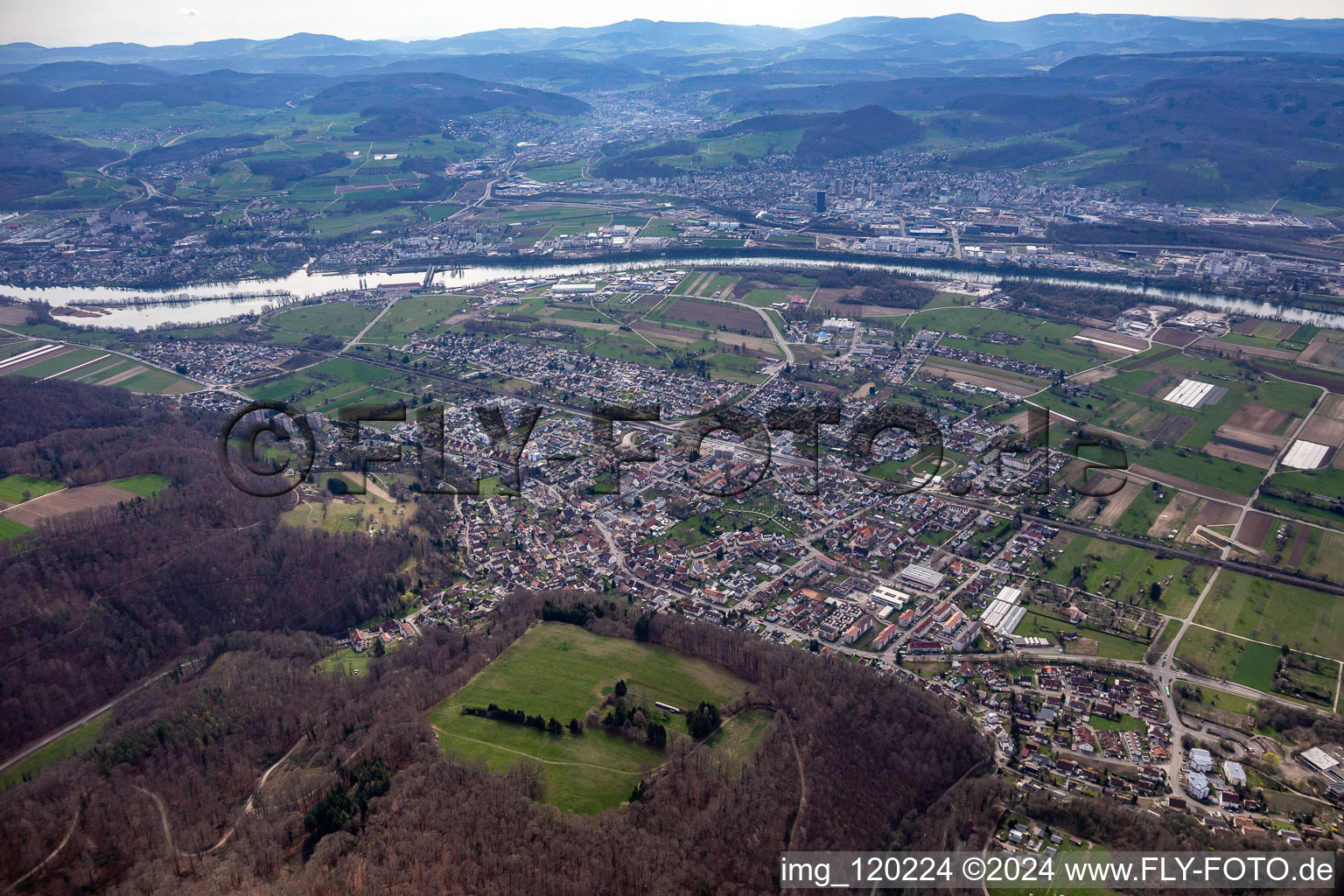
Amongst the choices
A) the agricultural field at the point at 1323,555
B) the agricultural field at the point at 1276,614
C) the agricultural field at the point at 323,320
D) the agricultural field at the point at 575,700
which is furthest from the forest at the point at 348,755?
the agricultural field at the point at 323,320

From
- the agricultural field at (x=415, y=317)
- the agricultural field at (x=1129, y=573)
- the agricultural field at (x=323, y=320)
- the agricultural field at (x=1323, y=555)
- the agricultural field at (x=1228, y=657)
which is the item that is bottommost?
the agricultural field at (x=1323, y=555)

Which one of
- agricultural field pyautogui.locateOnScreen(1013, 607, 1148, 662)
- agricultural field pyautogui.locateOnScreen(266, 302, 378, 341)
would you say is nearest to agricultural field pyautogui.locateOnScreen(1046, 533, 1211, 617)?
agricultural field pyautogui.locateOnScreen(1013, 607, 1148, 662)

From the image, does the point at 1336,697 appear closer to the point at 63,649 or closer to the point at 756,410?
the point at 756,410

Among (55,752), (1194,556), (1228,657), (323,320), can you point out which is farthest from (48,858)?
(323,320)

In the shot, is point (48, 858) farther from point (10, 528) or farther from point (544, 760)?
point (10, 528)

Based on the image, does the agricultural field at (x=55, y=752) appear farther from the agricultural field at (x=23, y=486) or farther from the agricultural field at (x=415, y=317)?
the agricultural field at (x=415, y=317)

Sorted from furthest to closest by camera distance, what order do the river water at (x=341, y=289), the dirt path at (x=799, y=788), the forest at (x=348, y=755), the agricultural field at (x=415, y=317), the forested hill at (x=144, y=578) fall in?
the river water at (x=341, y=289) → the agricultural field at (x=415, y=317) → the forested hill at (x=144, y=578) → the dirt path at (x=799, y=788) → the forest at (x=348, y=755)
